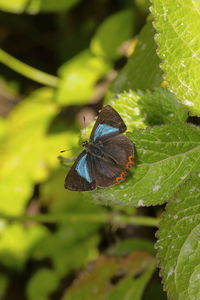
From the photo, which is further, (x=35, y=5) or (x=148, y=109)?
(x=35, y=5)

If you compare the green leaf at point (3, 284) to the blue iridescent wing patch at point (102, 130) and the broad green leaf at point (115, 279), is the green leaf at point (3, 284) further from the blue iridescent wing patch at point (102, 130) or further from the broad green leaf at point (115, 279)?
the blue iridescent wing patch at point (102, 130)

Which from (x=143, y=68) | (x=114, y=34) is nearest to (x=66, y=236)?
(x=114, y=34)

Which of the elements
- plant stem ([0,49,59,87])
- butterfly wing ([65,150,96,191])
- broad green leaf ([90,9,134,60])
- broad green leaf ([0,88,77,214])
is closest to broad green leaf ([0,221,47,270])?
broad green leaf ([0,88,77,214])

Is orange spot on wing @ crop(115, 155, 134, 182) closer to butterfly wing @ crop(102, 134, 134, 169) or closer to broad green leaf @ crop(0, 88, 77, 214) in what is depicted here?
butterfly wing @ crop(102, 134, 134, 169)

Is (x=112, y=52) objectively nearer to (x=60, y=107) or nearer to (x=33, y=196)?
(x=60, y=107)

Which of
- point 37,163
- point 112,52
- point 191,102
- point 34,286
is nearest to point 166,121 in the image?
point 191,102

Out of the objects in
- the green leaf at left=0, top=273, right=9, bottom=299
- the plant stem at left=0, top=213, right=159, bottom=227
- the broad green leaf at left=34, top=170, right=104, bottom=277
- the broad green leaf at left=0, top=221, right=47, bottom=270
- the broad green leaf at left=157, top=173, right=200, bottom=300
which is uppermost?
the broad green leaf at left=157, top=173, right=200, bottom=300

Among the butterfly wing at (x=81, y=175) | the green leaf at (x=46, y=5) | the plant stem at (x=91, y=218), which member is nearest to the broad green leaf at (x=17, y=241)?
the plant stem at (x=91, y=218)

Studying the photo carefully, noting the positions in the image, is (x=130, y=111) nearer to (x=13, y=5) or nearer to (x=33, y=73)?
(x=13, y=5)
